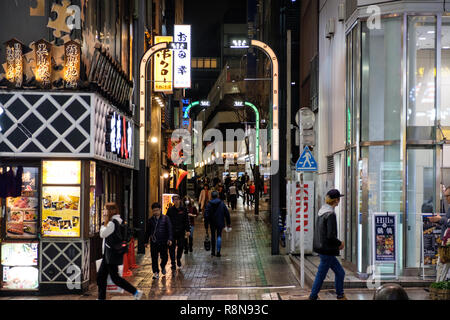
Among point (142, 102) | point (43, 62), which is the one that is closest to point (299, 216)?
point (142, 102)

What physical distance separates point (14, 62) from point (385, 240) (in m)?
8.86

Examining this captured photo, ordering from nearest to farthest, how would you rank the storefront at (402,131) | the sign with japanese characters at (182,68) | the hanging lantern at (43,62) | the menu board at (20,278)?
the menu board at (20,278) < the hanging lantern at (43,62) < the storefront at (402,131) < the sign with japanese characters at (182,68)

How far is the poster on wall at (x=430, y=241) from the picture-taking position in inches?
516

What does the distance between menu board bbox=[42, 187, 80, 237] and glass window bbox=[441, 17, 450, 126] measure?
8713 millimetres

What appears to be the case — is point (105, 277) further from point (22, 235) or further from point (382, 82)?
point (382, 82)

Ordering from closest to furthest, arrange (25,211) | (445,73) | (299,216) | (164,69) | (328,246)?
(328,246)
(25,211)
(445,73)
(299,216)
(164,69)

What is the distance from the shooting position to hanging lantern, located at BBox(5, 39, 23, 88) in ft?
41.5

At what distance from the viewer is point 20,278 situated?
41.4 ft

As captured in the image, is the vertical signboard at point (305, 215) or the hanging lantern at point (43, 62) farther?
the vertical signboard at point (305, 215)

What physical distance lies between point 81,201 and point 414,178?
7.53m

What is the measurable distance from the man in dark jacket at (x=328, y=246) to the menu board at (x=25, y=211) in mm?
6259

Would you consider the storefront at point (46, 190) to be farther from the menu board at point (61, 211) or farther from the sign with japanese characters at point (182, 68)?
the sign with japanese characters at point (182, 68)

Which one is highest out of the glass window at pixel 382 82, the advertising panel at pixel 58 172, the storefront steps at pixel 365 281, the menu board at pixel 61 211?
the glass window at pixel 382 82

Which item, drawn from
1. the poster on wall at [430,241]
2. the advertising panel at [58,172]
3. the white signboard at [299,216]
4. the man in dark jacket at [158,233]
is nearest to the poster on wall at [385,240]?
the poster on wall at [430,241]
